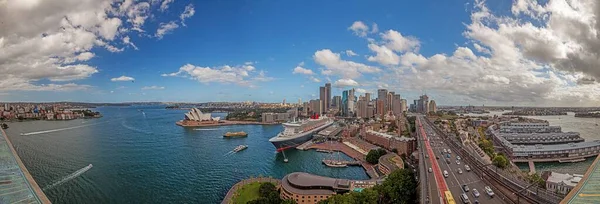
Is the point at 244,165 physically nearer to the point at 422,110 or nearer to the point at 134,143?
the point at 134,143

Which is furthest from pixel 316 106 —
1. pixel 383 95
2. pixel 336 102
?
pixel 383 95

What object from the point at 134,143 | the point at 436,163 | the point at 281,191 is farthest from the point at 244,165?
the point at 134,143

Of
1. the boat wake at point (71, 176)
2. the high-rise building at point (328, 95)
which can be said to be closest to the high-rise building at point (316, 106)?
→ the high-rise building at point (328, 95)

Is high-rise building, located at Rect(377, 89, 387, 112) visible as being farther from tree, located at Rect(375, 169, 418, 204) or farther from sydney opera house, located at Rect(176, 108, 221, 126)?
tree, located at Rect(375, 169, 418, 204)

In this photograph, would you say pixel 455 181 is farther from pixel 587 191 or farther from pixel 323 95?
pixel 323 95

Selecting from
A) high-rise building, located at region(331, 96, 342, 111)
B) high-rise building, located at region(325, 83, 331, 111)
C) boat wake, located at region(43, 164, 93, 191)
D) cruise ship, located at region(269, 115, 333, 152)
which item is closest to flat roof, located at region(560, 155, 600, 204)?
boat wake, located at region(43, 164, 93, 191)

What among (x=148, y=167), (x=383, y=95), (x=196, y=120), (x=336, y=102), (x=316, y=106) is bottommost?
(x=148, y=167)
